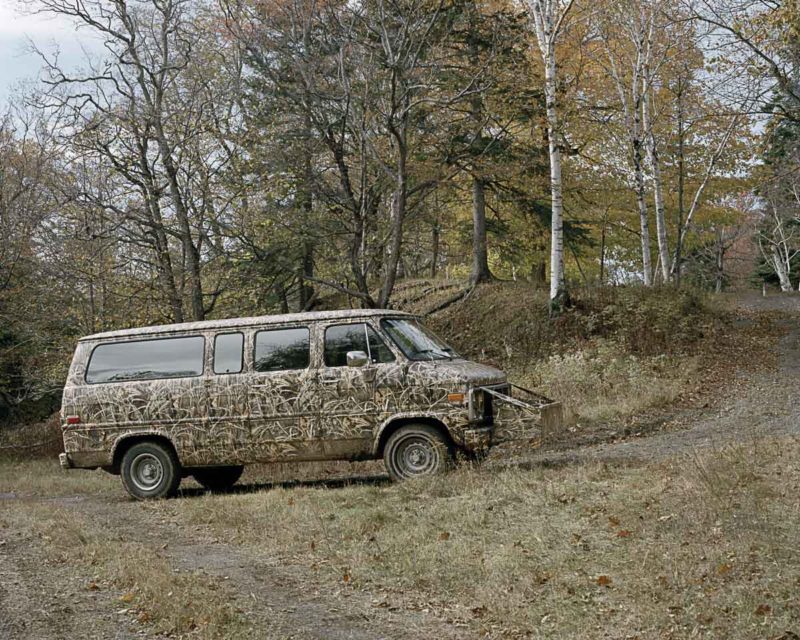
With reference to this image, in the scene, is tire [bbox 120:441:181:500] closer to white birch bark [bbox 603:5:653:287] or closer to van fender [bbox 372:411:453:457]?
van fender [bbox 372:411:453:457]

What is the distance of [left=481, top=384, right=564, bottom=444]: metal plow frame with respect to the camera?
10.9 metres

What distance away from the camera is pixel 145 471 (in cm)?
1267

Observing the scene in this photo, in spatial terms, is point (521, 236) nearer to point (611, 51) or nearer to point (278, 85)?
point (611, 51)

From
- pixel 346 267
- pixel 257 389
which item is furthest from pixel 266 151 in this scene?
pixel 257 389

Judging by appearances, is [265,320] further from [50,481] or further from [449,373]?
[50,481]

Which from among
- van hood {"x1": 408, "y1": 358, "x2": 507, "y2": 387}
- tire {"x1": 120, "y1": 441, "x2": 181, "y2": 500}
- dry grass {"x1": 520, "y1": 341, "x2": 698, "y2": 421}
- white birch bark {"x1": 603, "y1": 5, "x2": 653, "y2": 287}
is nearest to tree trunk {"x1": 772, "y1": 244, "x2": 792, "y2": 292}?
white birch bark {"x1": 603, "y1": 5, "x2": 653, "y2": 287}

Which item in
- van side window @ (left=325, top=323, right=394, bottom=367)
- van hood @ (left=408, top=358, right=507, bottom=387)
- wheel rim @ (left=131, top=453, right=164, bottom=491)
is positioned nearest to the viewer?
van hood @ (left=408, top=358, right=507, bottom=387)

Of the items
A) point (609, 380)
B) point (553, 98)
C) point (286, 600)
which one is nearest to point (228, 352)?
point (286, 600)

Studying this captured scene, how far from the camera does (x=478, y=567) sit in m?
6.92

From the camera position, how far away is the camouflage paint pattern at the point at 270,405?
36.6ft

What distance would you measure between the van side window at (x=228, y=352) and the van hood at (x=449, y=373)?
8.26ft

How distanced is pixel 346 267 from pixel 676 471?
39.3 feet

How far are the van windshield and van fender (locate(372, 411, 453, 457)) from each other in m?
0.76

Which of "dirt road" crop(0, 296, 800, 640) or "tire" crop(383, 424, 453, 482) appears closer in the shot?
"dirt road" crop(0, 296, 800, 640)
